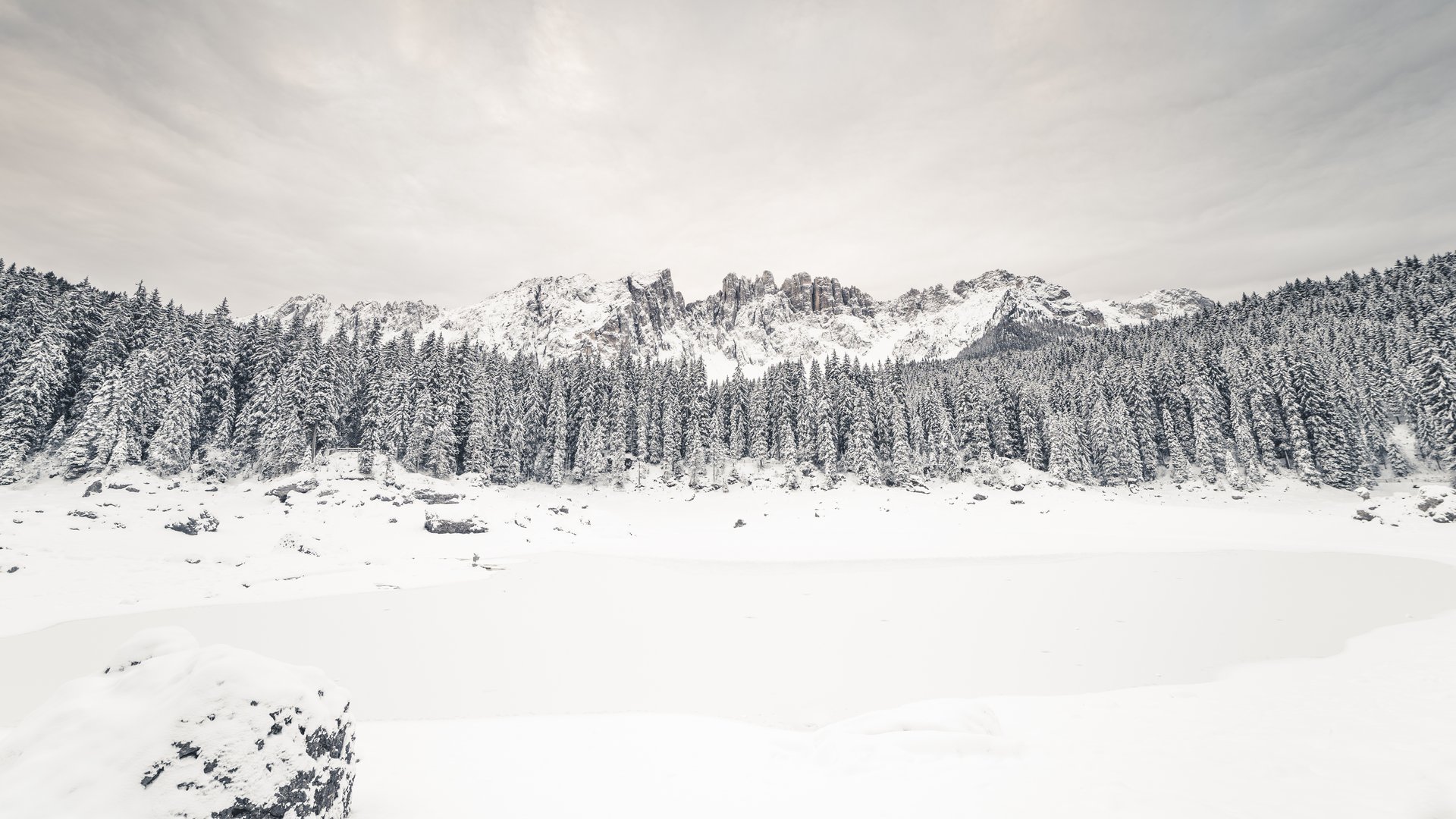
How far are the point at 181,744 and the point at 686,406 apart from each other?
7134cm

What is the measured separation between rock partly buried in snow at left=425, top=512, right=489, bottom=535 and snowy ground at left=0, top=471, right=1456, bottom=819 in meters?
0.84

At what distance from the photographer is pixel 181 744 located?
445 centimetres

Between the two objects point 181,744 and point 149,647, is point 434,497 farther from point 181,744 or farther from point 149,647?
point 181,744

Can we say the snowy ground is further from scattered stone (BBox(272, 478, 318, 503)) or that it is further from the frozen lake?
scattered stone (BBox(272, 478, 318, 503))

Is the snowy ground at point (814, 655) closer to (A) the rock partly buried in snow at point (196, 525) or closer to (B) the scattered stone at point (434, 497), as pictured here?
(A) the rock partly buried in snow at point (196, 525)

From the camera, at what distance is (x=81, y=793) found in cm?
399

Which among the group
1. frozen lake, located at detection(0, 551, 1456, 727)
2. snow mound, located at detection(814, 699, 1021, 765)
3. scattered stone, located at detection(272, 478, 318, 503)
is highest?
scattered stone, located at detection(272, 478, 318, 503)

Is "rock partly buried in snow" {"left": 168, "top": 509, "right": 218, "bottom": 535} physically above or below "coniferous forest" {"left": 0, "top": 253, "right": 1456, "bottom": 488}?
below

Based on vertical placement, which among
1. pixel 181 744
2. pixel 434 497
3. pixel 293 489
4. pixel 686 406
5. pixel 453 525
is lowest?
pixel 453 525

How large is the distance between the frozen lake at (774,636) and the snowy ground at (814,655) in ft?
0.37

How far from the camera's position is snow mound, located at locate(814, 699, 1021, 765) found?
281 inches

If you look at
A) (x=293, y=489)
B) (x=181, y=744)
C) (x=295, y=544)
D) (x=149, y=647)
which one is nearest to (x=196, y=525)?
(x=295, y=544)

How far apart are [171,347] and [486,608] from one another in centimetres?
5125

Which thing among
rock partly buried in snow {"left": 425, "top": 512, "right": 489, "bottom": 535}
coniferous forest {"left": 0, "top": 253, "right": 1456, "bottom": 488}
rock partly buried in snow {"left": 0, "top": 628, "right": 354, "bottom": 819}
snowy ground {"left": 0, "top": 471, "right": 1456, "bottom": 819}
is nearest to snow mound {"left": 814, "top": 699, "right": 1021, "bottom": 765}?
snowy ground {"left": 0, "top": 471, "right": 1456, "bottom": 819}
